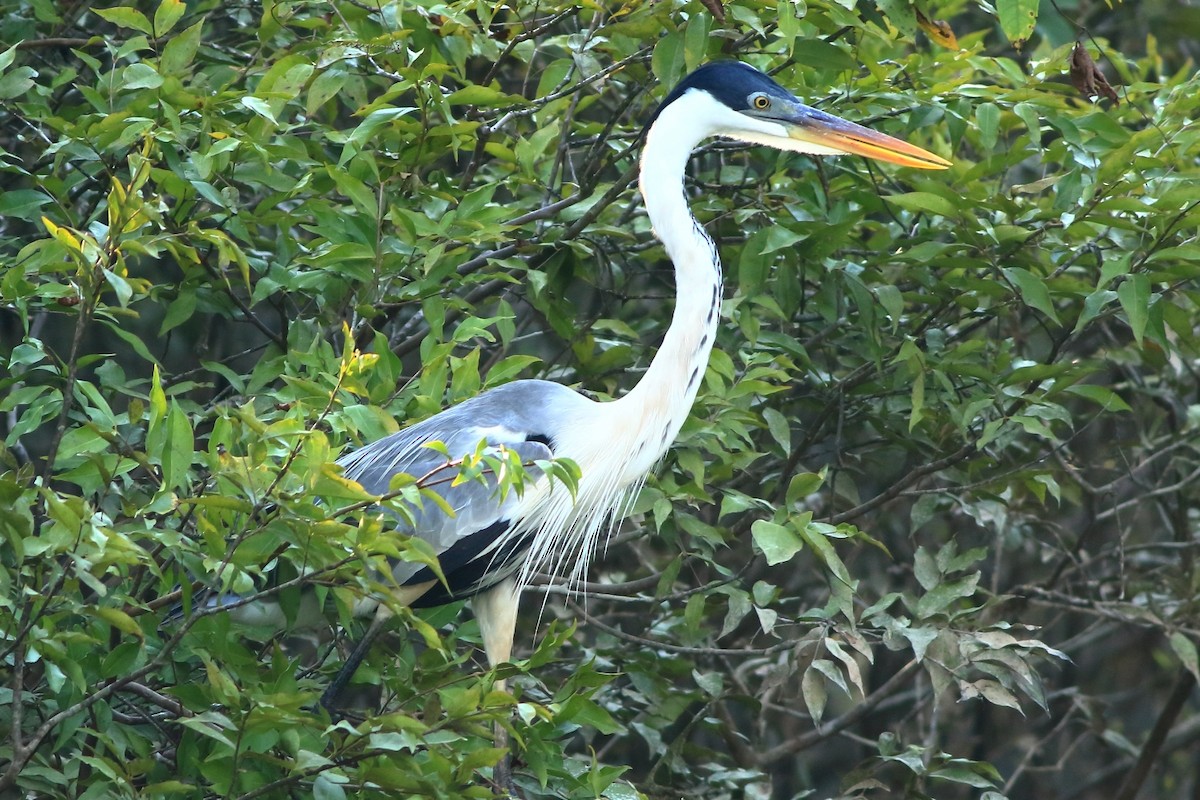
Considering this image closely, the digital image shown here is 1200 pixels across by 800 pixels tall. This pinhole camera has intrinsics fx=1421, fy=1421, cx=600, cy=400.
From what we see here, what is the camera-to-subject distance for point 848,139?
11.0ft

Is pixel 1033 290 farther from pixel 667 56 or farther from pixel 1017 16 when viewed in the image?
pixel 667 56

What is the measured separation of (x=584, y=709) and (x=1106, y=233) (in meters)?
1.83

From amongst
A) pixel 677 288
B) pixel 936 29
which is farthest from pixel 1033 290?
pixel 677 288

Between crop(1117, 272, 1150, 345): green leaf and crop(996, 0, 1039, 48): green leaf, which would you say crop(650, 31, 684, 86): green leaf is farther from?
crop(1117, 272, 1150, 345): green leaf

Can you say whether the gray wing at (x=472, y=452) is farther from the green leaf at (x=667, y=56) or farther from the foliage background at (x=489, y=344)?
the green leaf at (x=667, y=56)

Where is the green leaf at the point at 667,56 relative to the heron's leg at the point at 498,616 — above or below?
above

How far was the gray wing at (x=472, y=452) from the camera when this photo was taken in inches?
131

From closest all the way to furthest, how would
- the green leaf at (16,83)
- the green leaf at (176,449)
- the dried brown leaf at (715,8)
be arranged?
the green leaf at (176,449)
the dried brown leaf at (715,8)
the green leaf at (16,83)

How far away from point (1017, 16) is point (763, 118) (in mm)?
728

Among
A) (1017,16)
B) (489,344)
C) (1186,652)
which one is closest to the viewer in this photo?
(1017,16)

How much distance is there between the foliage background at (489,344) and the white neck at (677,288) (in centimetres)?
9

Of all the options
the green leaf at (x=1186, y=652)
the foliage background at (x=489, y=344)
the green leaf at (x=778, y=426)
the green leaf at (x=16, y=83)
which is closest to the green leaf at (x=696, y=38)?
the foliage background at (x=489, y=344)

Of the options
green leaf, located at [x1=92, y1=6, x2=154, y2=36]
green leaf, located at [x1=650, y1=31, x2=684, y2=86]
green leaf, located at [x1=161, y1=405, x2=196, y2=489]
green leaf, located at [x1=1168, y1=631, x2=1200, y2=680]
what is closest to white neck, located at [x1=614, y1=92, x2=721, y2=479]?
green leaf, located at [x1=650, y1=31, x2=684, y2=86]

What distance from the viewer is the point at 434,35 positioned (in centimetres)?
320
